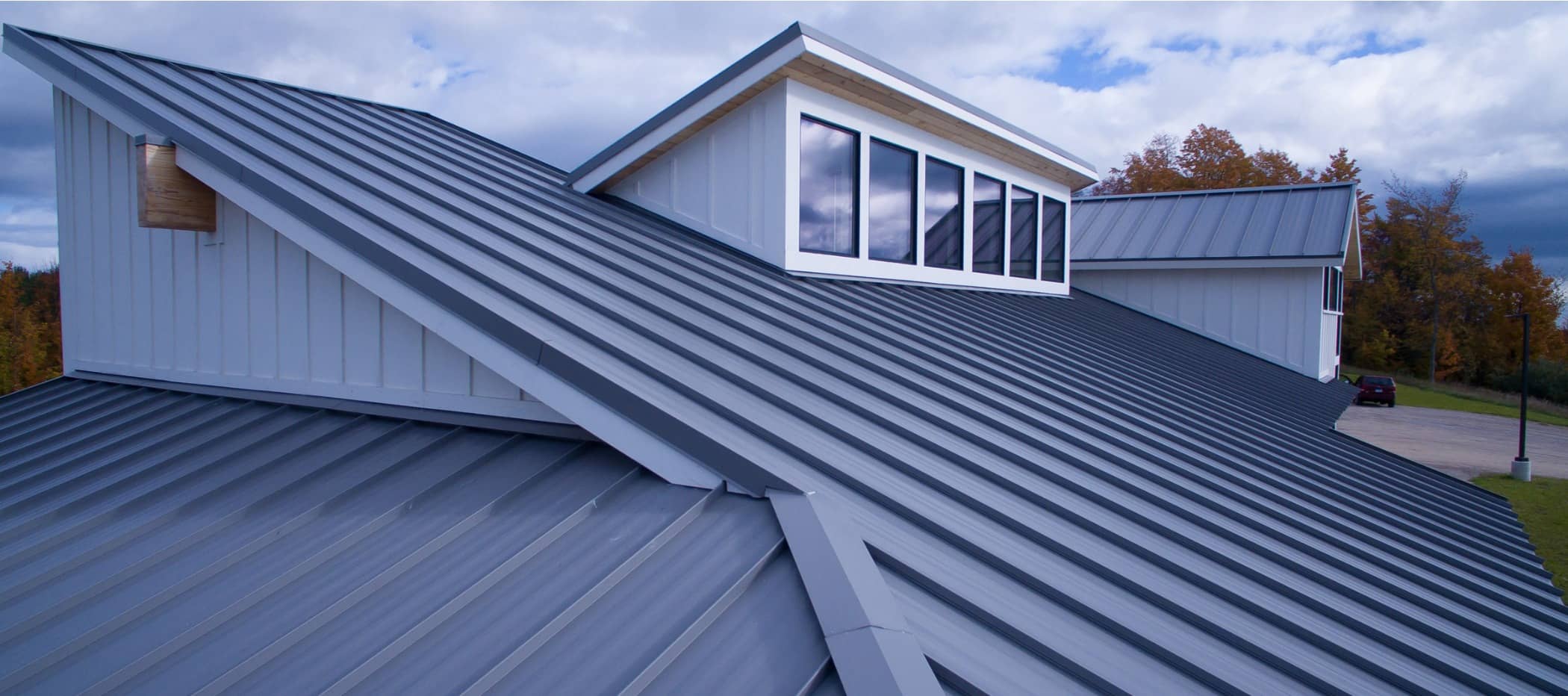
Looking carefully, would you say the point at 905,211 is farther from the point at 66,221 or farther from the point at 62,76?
the point at 66,221

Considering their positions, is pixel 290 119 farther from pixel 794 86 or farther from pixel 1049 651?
pixel 1049 651

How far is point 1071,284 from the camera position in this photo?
19141mm

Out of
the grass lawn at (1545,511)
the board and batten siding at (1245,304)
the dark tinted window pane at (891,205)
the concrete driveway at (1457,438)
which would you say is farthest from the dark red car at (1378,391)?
the dark tinted window pane at (891,205)

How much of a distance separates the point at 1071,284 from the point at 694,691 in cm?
1843

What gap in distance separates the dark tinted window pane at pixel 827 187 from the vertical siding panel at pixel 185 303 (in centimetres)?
464

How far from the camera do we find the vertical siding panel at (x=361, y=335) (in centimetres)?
458

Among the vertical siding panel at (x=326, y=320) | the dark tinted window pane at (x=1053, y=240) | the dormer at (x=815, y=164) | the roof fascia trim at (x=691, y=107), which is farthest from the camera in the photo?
the dark tinted window pane at (x=1053, y=240)

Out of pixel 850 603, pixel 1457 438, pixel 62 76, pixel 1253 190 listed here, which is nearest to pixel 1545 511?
pixel 1253 190

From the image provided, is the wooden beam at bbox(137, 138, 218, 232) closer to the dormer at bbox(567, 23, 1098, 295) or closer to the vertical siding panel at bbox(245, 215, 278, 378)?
the vertical siding panel at bbox(245, 215, 278, 378)

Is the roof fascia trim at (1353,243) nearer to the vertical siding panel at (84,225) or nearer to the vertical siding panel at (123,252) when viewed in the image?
the vertical siding panel at (123,252)

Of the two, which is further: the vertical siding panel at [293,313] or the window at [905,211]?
the window at [905,211]

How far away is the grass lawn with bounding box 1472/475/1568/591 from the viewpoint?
46.9 feet

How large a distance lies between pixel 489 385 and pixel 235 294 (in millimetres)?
2519

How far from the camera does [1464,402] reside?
40781mm
